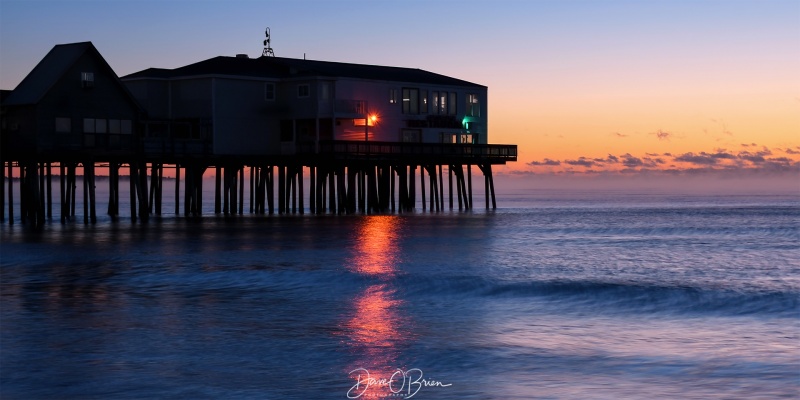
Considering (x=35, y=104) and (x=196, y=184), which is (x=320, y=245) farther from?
(x=196, y=184)

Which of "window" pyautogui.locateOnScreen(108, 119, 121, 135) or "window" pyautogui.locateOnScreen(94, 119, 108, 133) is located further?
"window" pyautogui.locateOnScreen(108, 119, 121, 135)

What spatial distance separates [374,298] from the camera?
26.2 m

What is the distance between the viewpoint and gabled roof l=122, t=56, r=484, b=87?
5891 cm

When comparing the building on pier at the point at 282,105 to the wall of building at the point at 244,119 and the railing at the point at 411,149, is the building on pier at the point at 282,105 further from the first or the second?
the railing at the point at 411,149

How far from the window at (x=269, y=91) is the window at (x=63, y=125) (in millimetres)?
12579

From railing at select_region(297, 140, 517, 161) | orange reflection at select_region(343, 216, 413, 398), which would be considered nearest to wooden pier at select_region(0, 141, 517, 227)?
railing at select_region(297, 140, 517, 161)

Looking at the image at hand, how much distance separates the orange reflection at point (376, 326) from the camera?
16125 mm

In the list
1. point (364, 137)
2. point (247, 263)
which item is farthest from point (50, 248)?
point (364, 137)

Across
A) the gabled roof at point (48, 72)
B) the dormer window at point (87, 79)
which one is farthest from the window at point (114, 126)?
the gabled roof at point (48, 72)

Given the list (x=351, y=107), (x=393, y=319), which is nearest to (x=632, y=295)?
(x=393, y=319)

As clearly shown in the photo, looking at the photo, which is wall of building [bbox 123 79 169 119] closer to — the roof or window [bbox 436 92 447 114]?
the roof

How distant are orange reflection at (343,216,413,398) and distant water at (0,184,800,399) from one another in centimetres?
6

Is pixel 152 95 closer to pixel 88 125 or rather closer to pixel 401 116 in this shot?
pixel 88 125

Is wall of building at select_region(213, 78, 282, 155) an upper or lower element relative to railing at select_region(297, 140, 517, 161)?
upper
